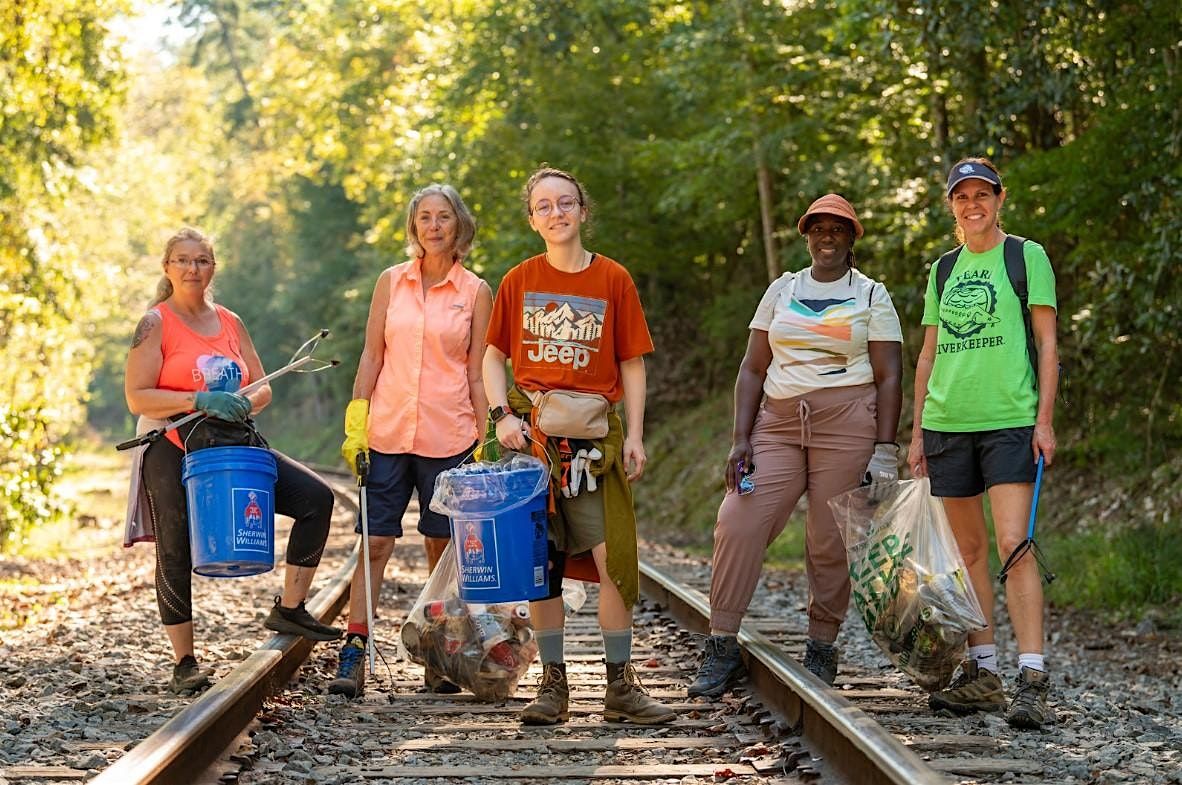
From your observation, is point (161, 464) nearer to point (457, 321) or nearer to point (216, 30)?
point (457, 321)

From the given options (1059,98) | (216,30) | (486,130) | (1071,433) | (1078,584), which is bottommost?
(1078,584)

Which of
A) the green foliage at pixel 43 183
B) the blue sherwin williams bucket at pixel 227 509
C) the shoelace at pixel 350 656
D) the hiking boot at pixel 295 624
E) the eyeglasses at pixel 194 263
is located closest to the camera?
the blue sherwin williams bucket at pixel 227 509

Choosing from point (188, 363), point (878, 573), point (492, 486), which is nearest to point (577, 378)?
point (492, 486)

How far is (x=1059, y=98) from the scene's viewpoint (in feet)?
36.9

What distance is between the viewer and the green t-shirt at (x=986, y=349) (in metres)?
5.29

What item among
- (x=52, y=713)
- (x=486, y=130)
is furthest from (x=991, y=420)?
(x=486, y=130)

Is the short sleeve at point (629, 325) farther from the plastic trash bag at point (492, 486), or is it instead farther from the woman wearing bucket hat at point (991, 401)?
the woman wearing bucket hat at point (991, 401)

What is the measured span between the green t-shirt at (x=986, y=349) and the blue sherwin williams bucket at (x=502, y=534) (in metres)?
1.59

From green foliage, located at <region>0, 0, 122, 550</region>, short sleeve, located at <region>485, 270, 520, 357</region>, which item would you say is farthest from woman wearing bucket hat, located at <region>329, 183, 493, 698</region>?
green foliage, located at <region>0, 0, 122, 550</region>

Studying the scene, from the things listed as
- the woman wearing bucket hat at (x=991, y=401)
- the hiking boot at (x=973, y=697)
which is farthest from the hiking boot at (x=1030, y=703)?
the hiking boot at (x=973, y=697)

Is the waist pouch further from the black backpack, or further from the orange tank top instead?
the black backpack

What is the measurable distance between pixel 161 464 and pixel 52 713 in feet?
3.50

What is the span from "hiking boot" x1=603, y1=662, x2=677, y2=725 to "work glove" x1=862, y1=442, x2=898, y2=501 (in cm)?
118

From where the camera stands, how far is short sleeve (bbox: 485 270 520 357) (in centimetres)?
534
